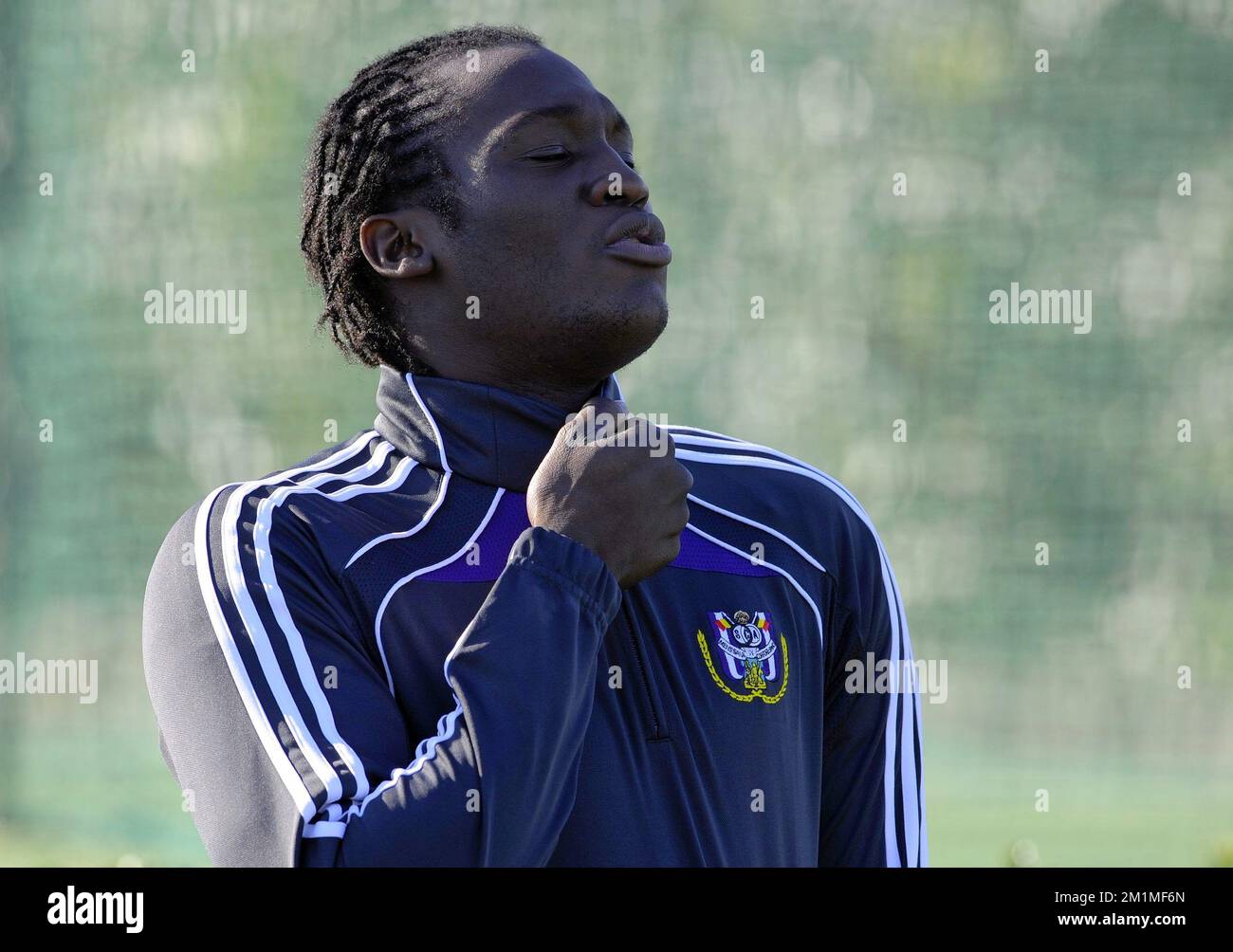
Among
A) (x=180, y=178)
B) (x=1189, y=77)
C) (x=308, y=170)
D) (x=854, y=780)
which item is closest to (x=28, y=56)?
(x=180, y=178)

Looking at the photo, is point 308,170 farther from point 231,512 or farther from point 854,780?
point 854,780

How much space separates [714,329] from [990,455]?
0.70m

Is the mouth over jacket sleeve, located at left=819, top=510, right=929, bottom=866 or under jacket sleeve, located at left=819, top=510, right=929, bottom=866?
over

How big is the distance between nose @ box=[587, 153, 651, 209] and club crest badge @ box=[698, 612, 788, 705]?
1.37 ft

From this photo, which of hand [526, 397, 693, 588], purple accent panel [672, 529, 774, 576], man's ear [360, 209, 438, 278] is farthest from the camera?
man's ear [360, 209, 438, 278]

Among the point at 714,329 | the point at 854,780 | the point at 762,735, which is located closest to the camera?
the point at 762,735

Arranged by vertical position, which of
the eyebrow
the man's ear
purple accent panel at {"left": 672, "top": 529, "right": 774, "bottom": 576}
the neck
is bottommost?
purple accent panel at {"left": 672, "top": 529, "right": 774, "bottom": 576}

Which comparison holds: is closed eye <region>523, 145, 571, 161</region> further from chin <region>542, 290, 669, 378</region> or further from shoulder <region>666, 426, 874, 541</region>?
shoulder <region>666, 426, 874, 541</region>

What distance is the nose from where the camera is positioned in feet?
5.33

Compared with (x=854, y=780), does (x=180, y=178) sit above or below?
above

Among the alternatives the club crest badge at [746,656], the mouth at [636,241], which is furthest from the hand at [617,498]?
the mouth at [636,241]

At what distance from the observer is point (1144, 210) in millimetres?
3852

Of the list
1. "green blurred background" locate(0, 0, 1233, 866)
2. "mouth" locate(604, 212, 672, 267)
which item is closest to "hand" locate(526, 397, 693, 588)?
"mouth" locate(604, 212, 672, 267)

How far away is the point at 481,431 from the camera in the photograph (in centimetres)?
161
